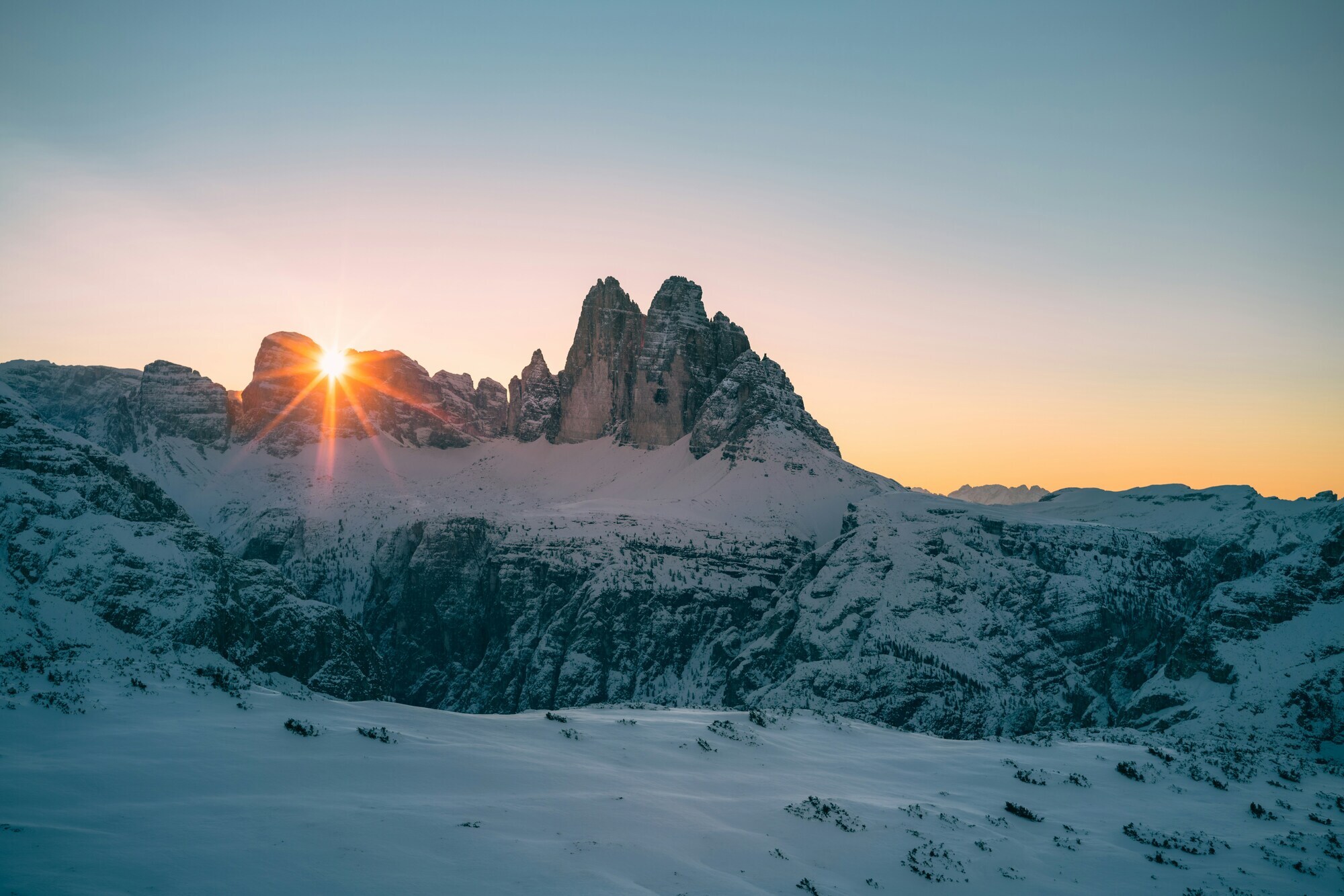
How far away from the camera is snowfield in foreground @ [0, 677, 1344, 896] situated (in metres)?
15.6

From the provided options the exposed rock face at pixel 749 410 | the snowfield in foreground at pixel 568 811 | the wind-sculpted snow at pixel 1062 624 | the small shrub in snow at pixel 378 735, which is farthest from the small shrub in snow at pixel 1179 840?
the exposed rock face at pixel 749 410

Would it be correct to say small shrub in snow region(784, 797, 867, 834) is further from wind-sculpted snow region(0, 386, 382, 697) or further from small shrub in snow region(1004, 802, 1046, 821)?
wind-sculpted snow region(0, 386, 382, 697)

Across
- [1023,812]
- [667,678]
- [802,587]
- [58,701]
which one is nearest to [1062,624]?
[802,587]

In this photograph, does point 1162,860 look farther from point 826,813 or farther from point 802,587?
point 802,587

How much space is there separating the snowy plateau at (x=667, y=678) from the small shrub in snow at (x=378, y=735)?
0.31 ft

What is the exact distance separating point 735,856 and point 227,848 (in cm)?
1085

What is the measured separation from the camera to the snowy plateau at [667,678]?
60.0 ft

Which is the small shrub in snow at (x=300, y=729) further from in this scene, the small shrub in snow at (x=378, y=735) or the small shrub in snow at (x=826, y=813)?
the small shrub in snow at (x=826, y=813)

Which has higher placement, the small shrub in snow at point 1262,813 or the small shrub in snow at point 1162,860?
the small shrub in snow at point 1262,813

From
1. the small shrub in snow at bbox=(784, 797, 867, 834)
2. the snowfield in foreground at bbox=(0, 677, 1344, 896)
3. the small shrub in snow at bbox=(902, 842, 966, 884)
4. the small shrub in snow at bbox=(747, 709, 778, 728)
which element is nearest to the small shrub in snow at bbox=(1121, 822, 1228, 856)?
the snowfield in foreground at bbox=(0, 677, 1344, 896)

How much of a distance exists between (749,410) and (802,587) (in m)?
57.2

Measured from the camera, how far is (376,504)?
178375 mm

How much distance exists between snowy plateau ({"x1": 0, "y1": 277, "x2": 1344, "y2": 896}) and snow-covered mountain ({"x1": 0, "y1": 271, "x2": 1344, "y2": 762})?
0.50 meters

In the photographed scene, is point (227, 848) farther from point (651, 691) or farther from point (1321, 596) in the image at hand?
point (651, 691)
